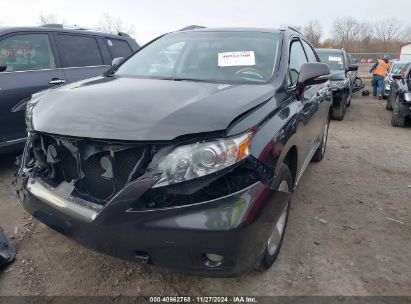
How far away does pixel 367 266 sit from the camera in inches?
105

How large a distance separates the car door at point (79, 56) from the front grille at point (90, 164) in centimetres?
297

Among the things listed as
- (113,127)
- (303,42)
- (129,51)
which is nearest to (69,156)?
(113,127)

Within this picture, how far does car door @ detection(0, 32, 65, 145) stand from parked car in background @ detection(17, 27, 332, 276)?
198cm

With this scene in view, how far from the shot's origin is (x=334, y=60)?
9.91 meters

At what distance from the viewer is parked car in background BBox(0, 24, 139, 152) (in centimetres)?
420

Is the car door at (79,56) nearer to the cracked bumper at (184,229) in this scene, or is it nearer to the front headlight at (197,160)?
the cracked bumper at (184,229)

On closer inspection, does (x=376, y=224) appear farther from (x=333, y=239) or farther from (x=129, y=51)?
(x=129, y=51)

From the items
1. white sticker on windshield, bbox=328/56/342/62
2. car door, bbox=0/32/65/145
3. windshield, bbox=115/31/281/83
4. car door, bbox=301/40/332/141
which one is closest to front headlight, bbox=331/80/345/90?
white sticker on windshield, bbox=328/56/342/62

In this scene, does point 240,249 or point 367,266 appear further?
point 367,266

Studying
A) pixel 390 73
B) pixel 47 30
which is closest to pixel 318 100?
pixel 47 30

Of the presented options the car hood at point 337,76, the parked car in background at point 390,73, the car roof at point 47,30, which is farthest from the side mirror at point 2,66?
the parked car in background at point 390,73

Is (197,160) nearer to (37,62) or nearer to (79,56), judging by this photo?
(37,62)

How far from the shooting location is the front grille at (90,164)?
1.94 metres

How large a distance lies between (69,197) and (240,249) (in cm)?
103
